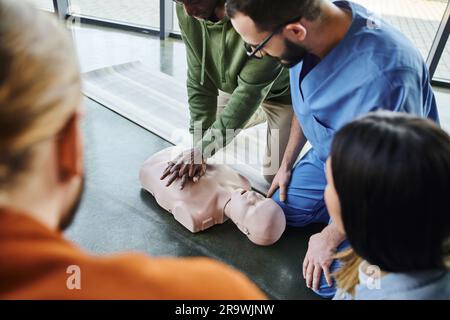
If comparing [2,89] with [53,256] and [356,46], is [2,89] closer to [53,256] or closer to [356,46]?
[53,256]

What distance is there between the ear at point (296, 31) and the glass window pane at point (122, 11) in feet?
11.0

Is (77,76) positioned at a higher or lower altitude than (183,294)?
higher

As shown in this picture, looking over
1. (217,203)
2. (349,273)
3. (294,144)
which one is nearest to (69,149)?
(349,273)

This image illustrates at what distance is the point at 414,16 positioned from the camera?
388cm

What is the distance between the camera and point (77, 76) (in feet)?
1.69

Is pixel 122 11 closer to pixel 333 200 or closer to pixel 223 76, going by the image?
pixel 223 76

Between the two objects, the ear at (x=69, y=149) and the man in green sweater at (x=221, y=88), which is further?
the man in green sweater at (x=221, y=88)

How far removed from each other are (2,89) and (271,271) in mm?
1352

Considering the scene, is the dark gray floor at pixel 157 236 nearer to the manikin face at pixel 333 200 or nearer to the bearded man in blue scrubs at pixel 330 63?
the bearded man in blue scrubs at pixel 330 63

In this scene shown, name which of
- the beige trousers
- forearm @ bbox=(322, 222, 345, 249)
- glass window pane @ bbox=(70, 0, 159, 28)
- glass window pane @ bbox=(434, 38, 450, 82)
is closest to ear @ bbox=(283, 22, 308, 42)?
forearm @ bbox=(322, 222, 345, 249)

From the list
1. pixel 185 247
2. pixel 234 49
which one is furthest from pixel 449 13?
pixel 185 247

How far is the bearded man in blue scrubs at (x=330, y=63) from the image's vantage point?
3.80 ft

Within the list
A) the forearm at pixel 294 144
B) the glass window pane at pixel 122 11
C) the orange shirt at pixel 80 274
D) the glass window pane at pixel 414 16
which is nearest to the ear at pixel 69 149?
the orange shirt at pixel 80 274

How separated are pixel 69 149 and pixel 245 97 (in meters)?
1.17
